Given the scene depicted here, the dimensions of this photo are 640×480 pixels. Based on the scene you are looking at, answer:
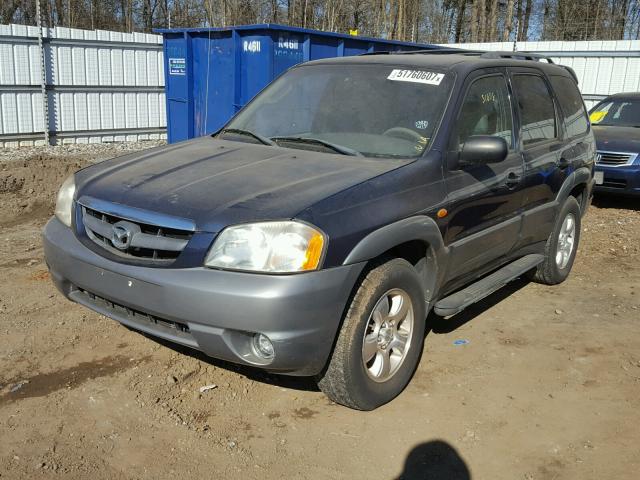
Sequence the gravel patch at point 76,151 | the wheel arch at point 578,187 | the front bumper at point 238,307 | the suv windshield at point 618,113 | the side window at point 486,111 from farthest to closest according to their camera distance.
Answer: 1. the gravel patch at point 76,151
2. the suv windshield at point 618,113
3. the wheel arch at point 578,187
4. the side window at point 486,111
5. the front bumper at point 238,307

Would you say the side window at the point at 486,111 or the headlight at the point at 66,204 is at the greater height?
the side window at the point at 486,111

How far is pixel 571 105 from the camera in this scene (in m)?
5.68

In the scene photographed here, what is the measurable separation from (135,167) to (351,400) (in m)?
1.86

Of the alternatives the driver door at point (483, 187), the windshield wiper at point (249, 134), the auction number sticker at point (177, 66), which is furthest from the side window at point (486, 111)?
the auction number sticker at point (177, 66)

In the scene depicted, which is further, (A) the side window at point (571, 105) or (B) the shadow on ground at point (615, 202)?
(B) the shadow on ground at point (615, 202)

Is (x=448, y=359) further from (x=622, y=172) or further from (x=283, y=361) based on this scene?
(x=622, y=172)

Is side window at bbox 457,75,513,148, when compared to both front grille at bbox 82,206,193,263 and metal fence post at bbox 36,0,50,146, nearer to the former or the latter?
front grille at bbox 82,206,193,263

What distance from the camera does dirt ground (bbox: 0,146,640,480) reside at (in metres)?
3.06

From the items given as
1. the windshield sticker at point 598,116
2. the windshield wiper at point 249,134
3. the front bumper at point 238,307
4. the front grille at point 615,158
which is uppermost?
the windshield wiper at point 249,134

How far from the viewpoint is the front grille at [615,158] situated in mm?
9133

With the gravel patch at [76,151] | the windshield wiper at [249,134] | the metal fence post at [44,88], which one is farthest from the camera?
the metal fence post at [44,88]

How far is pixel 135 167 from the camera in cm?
386

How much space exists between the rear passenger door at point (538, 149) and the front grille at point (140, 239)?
2688 millimetres

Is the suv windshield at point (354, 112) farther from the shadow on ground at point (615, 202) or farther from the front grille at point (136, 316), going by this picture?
the shadow on ground at point (615, 202)
